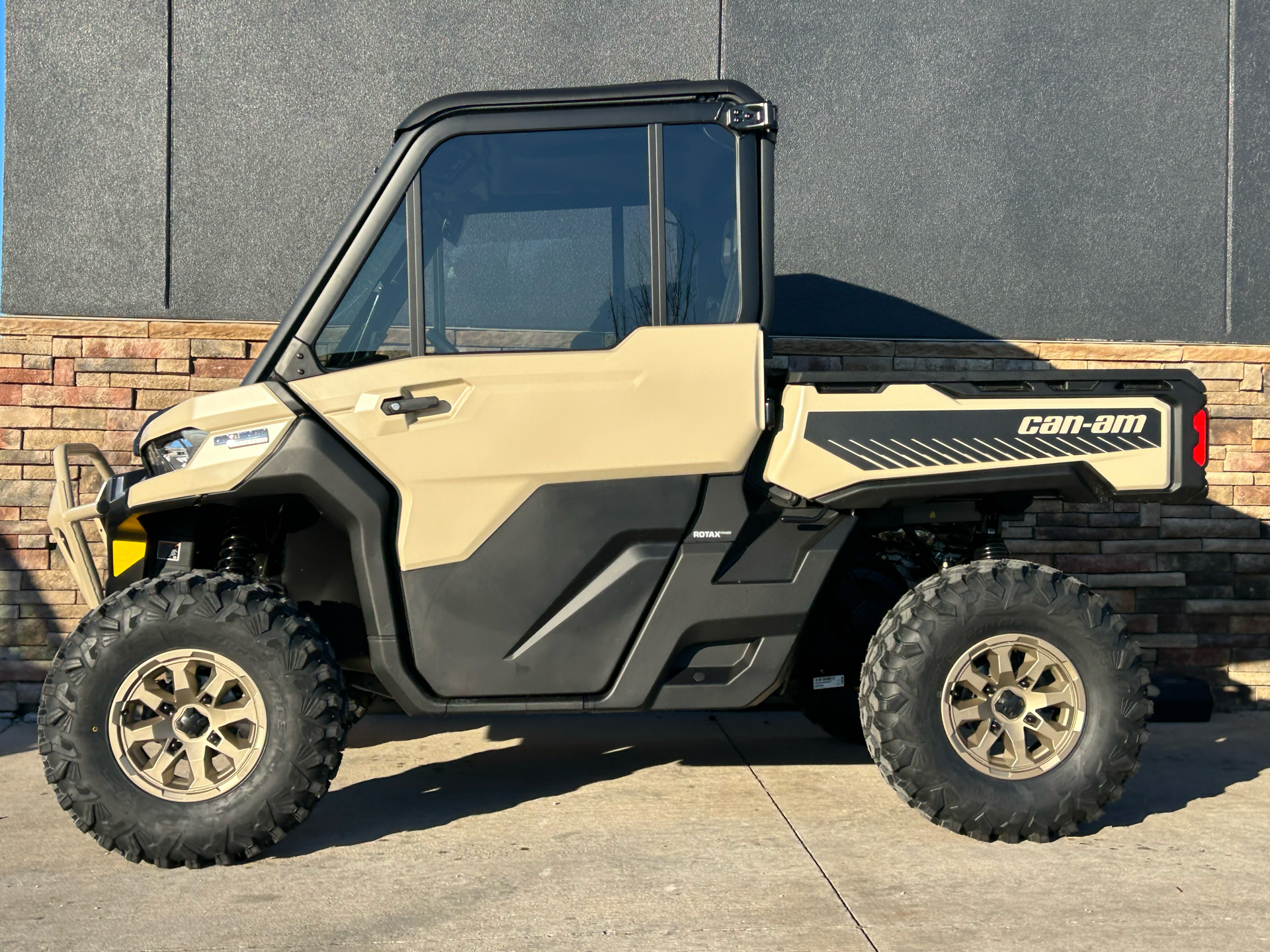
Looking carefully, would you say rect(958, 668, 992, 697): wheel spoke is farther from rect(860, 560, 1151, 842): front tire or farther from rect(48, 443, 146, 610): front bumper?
rect(48, 443, 146, 610): front bumper

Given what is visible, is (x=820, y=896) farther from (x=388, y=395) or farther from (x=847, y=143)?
(x=847, y=143)

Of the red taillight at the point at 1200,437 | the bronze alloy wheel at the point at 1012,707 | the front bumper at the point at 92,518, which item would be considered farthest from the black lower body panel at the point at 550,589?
the red taillight at the point at 1200,437

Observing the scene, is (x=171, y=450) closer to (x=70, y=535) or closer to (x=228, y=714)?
(x=70, y=535)

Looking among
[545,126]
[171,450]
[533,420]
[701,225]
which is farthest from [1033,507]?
[171,450]

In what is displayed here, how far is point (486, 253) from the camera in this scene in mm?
4082

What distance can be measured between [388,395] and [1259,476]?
17.6 ft

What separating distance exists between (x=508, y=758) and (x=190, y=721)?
182 cm

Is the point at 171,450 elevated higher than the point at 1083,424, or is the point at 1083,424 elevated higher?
the point at 1083,424

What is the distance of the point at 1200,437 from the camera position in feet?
14.0

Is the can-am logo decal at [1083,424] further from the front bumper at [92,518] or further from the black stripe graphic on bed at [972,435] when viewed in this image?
the front bumper at [92,518]

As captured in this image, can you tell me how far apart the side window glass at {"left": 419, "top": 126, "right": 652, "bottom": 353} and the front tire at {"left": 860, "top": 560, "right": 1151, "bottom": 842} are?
1629mm

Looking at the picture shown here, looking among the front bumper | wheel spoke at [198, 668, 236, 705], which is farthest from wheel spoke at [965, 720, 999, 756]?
the front bumper

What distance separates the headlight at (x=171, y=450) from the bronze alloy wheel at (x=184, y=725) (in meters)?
0.69

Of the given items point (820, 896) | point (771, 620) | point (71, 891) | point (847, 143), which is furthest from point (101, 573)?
point (847, 143)
